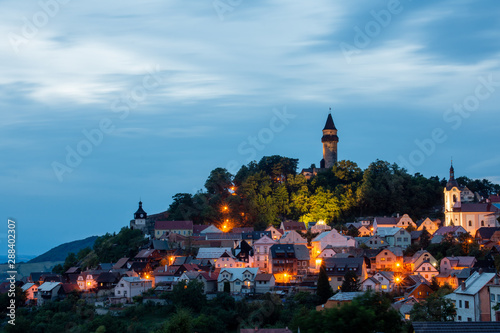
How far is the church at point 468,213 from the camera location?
59375 mm

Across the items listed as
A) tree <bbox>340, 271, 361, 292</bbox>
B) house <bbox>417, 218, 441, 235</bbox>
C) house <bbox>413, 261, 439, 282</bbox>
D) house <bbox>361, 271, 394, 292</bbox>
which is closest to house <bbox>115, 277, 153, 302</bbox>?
tree <bbox>340, 271, 361, 292</bbox>

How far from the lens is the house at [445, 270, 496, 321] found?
2889 cm

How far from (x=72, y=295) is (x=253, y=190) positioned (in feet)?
86.2

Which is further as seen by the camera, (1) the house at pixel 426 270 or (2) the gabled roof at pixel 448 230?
(2) the gabled roof at pixel 448 230

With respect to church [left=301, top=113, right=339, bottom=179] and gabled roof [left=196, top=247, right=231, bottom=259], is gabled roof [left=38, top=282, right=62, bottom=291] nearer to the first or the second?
gabled roof [left=196, top=247, right=231, bottom=259]

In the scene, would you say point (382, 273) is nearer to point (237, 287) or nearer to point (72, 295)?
point (237, 287)

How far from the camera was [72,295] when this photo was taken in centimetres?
5141

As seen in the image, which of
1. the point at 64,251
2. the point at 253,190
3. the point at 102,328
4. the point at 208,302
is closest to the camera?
the point at 102,328

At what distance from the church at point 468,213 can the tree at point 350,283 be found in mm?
18059

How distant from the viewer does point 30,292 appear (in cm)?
5503

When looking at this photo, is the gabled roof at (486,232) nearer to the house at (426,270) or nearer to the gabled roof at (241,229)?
the house at (426,270)

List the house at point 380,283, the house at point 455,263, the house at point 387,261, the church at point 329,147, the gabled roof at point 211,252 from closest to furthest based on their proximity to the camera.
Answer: the house at point 380,283
the house at point 455,263
the house at point 387,261
the gabled roof at point 211,252
the church at point 329,147

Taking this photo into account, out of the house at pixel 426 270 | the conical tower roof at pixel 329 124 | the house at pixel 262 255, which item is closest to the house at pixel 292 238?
the house at pixel 262 255

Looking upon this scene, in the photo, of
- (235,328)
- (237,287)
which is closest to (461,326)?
(235,328)
